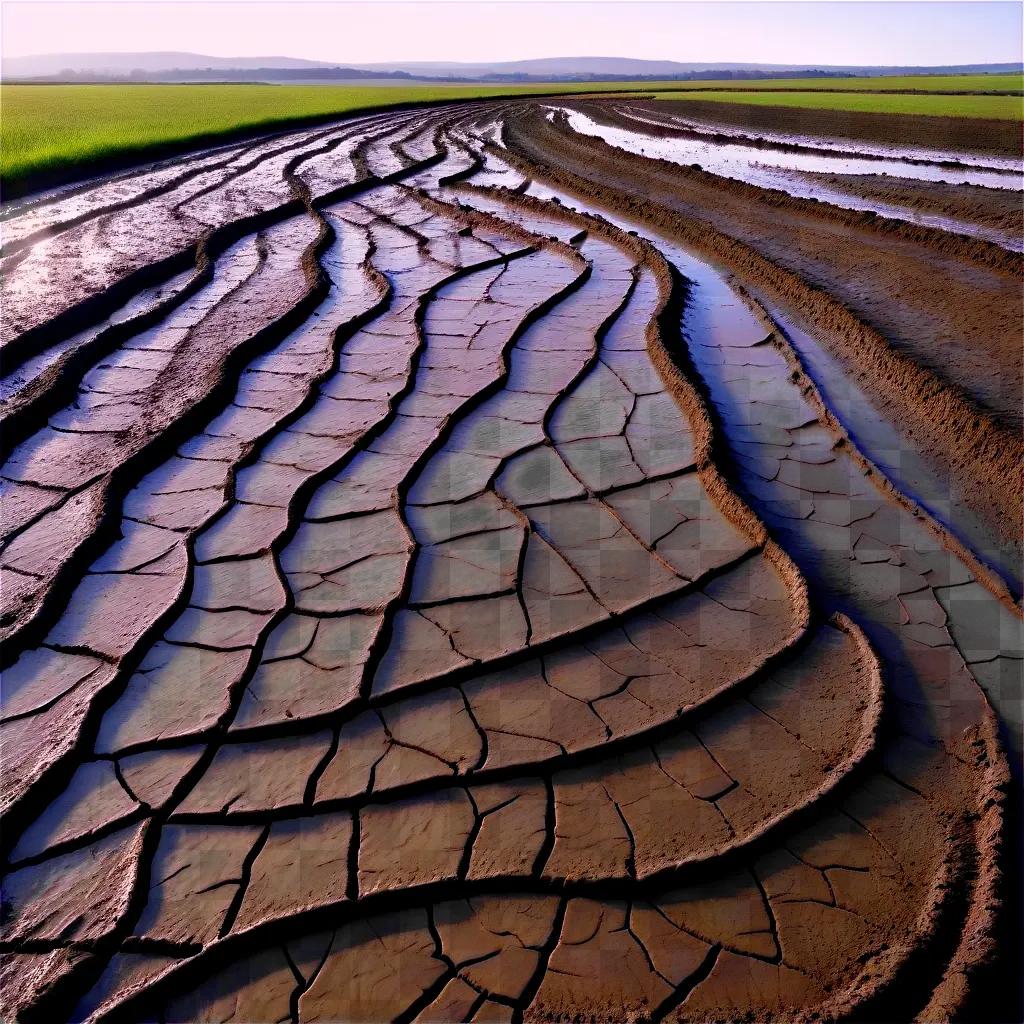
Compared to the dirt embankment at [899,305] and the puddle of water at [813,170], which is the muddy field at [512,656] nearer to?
the dirt embankment at [899,305]

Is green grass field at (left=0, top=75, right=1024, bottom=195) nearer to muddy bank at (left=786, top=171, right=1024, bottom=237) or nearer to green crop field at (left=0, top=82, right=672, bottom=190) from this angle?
green crop field at (left=0, top=82, right=672, bottom=190)

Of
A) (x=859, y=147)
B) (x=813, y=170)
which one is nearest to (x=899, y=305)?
(x=813, y=170)

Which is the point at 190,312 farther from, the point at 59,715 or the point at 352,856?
the point at 352,856

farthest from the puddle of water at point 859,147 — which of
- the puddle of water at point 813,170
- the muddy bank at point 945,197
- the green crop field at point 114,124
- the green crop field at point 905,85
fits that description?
the green crop field at point 905,85

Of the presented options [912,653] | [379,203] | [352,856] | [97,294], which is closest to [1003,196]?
[379,203]

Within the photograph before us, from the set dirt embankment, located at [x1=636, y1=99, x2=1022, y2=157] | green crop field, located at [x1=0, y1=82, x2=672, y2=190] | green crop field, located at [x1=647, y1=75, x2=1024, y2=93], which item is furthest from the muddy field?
green crop field, located at [x1=647, y1=75, x2=1024, y2=93]

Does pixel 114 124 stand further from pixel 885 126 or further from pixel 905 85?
pixel 905 85
